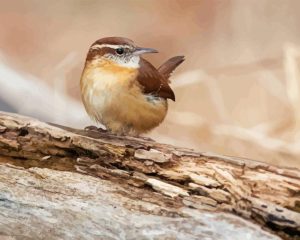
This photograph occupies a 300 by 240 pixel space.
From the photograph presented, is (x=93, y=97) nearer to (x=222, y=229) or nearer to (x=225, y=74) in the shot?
(x=222, y=229)

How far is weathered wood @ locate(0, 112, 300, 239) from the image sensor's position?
2.55m

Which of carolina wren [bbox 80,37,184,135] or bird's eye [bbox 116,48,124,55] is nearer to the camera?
carolina wren [bbox 80,37,184,135]

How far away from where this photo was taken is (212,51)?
18.0 ft

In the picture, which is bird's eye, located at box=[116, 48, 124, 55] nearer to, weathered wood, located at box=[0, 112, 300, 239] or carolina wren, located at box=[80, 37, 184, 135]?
carolina wren, located at box=[80, 37, 184, 135]

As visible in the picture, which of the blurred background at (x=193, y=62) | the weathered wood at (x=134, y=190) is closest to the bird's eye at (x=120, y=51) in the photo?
the weathered wood at (x=134, y=190)

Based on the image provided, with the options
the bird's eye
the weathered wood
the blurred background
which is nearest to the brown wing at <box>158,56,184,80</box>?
the bird's eye

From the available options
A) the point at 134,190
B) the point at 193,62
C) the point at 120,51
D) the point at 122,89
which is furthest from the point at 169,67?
the point at 193,62

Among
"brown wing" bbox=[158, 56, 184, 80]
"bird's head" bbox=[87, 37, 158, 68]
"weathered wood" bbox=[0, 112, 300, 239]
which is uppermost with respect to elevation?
"brown wing" bbox=[158, 56, 184, 80]

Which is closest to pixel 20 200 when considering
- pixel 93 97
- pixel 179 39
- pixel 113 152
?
pixel 113 152

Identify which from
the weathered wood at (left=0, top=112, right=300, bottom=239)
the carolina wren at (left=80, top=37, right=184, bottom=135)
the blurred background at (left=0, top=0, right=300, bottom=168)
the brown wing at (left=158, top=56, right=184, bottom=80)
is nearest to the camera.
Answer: the weathered wood at (left=0, top=112, right=300, bottom=239)

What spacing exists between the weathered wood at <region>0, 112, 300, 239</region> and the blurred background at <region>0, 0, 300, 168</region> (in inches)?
66.6

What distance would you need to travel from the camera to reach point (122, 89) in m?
3.23

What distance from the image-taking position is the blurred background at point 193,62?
189 inches

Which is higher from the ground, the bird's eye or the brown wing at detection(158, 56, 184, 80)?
the brown wing at detection(158, 56, 184, 80)
